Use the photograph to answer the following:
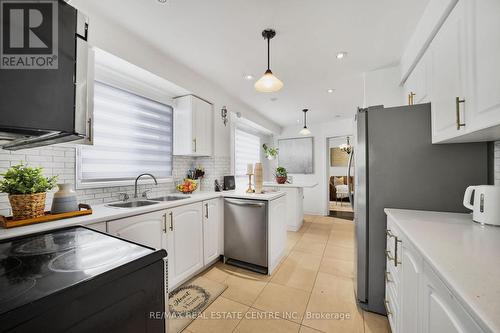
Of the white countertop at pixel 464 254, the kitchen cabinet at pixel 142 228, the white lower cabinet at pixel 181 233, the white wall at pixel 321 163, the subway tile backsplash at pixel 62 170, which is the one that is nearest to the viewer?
the white countertop at pixel 464 254

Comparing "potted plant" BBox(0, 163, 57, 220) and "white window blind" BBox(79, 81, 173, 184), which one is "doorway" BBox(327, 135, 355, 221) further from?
"potted plant" BBox(0, 163, 57, 220)

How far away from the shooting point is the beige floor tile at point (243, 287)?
1884mm

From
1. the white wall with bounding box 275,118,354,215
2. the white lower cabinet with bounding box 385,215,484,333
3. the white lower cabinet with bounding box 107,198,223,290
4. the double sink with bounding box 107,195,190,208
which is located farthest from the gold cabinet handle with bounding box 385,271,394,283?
the white wall with bounding box 275,118,354,215

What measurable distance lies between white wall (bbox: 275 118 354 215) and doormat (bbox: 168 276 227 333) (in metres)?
3.80

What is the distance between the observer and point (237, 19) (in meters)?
1.71

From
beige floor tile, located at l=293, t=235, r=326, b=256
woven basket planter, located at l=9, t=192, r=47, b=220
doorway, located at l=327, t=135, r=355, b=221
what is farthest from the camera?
doorway, located at l=327, t=135, r=355, b=221

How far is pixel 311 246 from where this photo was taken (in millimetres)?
3121

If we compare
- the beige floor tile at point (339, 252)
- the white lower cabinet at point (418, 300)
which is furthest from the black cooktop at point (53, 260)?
the beige floor tile at point (339, 252)

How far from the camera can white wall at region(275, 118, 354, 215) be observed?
5109 mm

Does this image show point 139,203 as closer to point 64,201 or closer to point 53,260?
point 64,201

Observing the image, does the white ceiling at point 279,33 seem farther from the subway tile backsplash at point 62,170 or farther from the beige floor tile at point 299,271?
the beige floor tile at point 299,271

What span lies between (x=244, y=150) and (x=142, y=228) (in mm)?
3432

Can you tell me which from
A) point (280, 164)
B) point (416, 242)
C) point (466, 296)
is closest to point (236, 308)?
point (416, 242)

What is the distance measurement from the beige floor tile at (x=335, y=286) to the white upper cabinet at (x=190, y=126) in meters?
2.18
